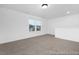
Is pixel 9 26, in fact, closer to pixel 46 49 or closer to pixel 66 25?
pixel 46 49

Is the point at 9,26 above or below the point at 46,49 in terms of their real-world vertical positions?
above

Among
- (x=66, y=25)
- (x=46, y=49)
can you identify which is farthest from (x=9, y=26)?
(x=66, y=25)

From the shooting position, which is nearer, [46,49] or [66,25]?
[66,25]

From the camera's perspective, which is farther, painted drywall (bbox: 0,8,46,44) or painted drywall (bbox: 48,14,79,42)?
painted drywall (bbox: 0,8,46,44)

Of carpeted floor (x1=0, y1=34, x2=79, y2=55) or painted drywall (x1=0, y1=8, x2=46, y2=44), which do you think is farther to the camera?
painted drywall (x1=0, y1=8, x2=46, y2=44)

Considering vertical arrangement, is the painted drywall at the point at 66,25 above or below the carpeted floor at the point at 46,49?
above

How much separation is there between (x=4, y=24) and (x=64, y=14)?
1.16 meters

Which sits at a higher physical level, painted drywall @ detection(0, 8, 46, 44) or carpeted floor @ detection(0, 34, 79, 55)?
painted drywall @ detection(0, 8, 46, 44)

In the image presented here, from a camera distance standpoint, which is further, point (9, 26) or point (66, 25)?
point (9, 26)

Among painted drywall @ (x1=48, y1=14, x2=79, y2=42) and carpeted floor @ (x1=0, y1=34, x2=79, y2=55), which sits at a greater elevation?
painted drywall @ (x1=48, y1=14, x2=79, y2=42)

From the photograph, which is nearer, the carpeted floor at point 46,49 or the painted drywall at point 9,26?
the carpeted floor at point 46,49

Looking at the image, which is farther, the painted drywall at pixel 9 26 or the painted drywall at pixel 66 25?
the painted drywall at pixel 9 26
